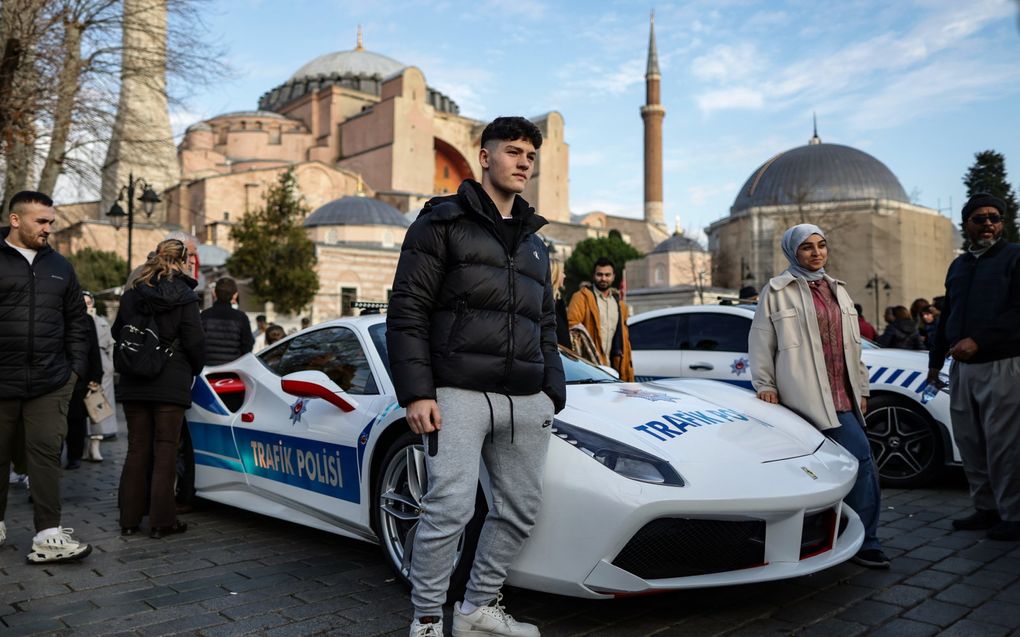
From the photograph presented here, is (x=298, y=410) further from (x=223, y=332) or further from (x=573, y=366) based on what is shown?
(x=223, y=332)

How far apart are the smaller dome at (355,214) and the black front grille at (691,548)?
52.2 metres

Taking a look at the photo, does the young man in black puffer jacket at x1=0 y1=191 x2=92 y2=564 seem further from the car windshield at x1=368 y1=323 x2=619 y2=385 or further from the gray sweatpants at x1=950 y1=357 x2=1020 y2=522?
the gray sweatpants at x1=950 y1=357 x2=1020 y2=522

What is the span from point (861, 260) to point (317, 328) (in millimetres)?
52232

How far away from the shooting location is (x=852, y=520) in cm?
382

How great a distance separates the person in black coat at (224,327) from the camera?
769 cm

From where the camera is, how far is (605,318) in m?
6.89

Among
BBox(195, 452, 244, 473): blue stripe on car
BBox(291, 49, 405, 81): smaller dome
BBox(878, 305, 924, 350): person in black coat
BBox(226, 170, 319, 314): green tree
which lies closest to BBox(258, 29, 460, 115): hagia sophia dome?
BBox(291, 49, 405, 81): smaller dome

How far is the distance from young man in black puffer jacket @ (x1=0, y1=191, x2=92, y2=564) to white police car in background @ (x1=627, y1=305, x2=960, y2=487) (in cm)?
500

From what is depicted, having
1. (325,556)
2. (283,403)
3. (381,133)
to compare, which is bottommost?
(325,556)

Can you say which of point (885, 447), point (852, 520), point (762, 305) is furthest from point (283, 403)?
point (885, 447)

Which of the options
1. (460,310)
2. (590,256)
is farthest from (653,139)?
(460,310)

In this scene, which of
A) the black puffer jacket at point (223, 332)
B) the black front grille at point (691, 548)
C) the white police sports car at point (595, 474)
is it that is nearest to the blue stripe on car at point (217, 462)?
the white police sports car at point (595, 474)

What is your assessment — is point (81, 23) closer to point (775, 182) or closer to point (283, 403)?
point (283, 403)

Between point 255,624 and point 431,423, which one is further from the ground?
point 431,423
